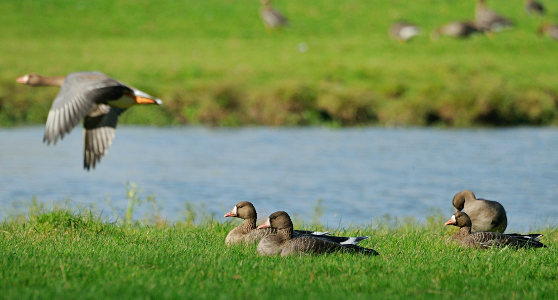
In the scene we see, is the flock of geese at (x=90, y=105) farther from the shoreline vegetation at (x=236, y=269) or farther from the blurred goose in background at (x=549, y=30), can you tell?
the blurred goose in background at (x=549, y=30)

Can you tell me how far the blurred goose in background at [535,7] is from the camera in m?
61.9

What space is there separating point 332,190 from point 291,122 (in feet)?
45.3

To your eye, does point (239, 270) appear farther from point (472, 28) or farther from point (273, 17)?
point (273, 17)

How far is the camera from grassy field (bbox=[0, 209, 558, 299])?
310 inches

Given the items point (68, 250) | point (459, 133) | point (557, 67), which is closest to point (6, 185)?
point (68, 250)

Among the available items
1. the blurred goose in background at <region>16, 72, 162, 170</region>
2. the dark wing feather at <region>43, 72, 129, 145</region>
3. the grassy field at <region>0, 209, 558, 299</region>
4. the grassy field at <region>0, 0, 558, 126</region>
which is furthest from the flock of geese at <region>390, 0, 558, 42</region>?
the grassy field at <region>0, 209, 558, 299</region>

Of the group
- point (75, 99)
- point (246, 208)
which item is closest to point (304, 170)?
point (246, 208)

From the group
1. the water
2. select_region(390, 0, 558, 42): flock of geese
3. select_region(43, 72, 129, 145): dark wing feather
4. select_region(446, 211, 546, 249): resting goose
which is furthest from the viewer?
select_region(390, 0, 558, 42): flock of geese

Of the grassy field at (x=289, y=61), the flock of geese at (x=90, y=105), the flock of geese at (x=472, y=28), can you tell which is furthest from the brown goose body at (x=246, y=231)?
the flock of geese at (x=472, y=28)

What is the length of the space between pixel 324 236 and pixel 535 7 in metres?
56.2

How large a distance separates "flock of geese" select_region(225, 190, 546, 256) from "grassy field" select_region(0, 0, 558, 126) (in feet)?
83.9

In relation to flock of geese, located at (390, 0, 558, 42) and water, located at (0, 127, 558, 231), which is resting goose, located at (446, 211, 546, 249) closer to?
water, located at (0, 127, 558, 231)

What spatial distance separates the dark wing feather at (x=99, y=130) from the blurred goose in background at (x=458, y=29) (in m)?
44.9

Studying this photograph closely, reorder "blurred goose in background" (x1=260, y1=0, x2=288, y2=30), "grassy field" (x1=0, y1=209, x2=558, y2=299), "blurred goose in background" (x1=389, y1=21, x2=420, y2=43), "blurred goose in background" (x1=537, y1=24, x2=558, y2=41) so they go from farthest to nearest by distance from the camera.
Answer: "blurred goose in background" (x1=260, y1=0, x2=288, y2=30)
"blurred goose in background" (x1=537, y1=24, x2=558, y2=41)
"blurred goose in background" (x1=389, y1=21, x2=420, y2=43)
"grassy field" (x1=0, y1=209, x2=558, y2=299)
